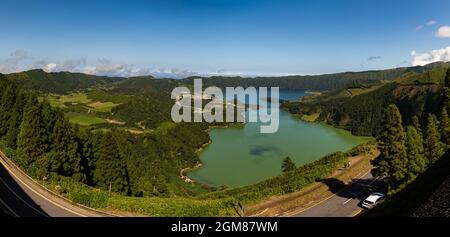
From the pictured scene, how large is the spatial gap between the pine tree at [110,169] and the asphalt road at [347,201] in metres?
19.5

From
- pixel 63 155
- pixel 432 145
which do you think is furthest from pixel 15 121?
pixel 432 145

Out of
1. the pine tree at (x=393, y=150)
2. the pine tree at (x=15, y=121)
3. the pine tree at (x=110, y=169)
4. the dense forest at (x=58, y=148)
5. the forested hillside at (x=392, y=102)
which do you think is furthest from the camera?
the forested hillside at (x=392, y=102)

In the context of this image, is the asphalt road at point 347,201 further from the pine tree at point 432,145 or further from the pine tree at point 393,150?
the pine tree at point 432,145

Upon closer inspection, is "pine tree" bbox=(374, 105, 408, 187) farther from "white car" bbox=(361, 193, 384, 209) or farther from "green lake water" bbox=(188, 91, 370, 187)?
"green lake water" bbox=(188, 91, 370, 187)

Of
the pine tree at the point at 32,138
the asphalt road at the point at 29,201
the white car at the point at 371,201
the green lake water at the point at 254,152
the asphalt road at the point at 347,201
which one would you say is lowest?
the green lake water at the point at 254,152

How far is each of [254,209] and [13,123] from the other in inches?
959

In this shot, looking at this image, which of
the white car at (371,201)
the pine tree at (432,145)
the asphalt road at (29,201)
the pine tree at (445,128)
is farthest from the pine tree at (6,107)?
the pine tree at (445,128)

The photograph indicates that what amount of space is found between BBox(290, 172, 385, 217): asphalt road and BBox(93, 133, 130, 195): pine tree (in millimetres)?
19475

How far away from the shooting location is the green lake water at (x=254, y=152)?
284 ft

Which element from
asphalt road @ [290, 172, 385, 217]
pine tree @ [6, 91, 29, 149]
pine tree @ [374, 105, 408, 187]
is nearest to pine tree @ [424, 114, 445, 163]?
pine tree @ [374, 105, 408, 187]

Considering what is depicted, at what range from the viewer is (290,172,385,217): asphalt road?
95.7ft
